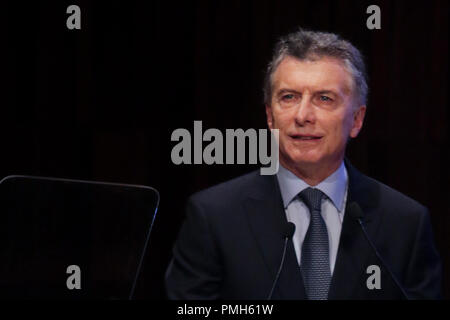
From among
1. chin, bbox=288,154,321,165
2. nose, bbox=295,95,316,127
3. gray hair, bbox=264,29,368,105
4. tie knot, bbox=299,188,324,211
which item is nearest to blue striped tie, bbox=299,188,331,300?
tie knot, bbox=299,188,324,211

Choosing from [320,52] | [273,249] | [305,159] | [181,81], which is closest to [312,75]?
[320,52]

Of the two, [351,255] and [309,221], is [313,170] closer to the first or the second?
[309,221]

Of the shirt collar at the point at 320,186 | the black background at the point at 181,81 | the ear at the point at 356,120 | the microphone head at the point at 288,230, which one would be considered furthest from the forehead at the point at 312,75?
the black background at the point at 181,81

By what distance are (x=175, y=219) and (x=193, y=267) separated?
1.98 feet

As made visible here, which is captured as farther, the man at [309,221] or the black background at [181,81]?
the black background at [181,81]

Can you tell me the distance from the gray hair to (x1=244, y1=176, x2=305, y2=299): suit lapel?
10.5 inches

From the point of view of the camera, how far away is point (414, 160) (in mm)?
1967

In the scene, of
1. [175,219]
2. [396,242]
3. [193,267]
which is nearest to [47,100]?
[175,219]

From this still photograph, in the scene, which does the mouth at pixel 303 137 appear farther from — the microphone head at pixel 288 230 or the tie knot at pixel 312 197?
the microphone head at pixel 288 230

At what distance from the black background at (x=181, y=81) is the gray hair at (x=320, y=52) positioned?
Result: 421mm

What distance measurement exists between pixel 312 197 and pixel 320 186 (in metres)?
0.05

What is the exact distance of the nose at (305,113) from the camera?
1413 mm

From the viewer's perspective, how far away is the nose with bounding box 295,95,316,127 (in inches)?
55.6

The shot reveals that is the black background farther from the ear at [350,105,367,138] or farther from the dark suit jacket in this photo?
the dark suit jacket
